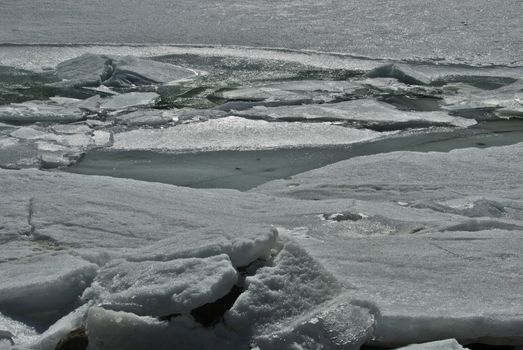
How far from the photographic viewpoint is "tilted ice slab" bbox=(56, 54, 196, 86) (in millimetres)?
6230

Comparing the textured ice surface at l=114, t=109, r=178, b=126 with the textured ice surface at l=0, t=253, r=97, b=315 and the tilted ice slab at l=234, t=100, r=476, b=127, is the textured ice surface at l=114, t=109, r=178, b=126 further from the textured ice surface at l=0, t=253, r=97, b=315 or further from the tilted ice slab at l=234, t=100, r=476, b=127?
the textured ice surface at l=0, t=253, r=97, b=315

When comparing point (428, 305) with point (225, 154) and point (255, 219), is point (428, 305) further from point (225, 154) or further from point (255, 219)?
point (225, 154)

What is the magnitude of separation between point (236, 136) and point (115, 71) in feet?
6.37

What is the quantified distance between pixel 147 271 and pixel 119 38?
242 inches

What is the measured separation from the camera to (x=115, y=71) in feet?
Answer: 20.8

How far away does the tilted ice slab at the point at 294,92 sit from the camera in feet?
18.7

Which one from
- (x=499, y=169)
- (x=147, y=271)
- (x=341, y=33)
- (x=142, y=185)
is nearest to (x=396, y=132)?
(x=499, y=169)

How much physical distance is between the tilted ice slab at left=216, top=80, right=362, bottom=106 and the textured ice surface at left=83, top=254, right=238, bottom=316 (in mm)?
3371

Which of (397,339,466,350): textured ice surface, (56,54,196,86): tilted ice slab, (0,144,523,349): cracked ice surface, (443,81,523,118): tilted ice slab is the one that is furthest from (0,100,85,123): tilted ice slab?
(397,339,466,350): textured ice surface

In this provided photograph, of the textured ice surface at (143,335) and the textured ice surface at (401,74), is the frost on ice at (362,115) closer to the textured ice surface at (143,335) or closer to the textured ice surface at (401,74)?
the textured ice surface at (401,74)

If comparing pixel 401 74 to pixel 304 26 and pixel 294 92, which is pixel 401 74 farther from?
pixel 304 26

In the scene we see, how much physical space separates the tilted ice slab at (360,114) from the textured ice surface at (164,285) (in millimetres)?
3000

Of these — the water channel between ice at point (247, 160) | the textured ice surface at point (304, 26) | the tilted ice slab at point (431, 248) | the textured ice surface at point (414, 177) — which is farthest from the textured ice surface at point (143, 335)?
the textured ice surface at point (304, 26)

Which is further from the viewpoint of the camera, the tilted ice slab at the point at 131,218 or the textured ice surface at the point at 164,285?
the tilted ice slab at the point at 131,218
